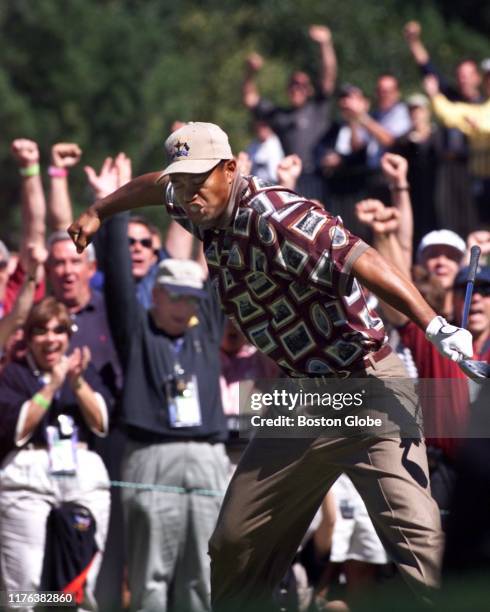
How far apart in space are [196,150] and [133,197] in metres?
0.82

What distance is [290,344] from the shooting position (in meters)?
6.67

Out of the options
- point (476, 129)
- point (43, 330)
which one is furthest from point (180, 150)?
point (476, 129)

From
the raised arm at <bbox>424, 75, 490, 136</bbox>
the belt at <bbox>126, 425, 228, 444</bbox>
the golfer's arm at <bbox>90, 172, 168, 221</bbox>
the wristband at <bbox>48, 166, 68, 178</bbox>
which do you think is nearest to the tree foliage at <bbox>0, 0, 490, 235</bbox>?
the raised arm at <bbox>424, 75, 490, 136</bbox>

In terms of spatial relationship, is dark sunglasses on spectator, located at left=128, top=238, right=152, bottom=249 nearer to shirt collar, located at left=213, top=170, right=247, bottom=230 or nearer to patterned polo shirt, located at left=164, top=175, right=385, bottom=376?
patterned polo shirt, located at left=164, top=175, right=385, bottom=376

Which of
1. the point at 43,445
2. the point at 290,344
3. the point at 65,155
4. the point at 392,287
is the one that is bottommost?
the point at 43,445

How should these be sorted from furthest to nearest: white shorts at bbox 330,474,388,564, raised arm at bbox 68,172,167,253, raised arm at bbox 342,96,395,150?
raised arm at bbox 342,96,395,150, white shorts at bbox 330,474,388,564, raised arm at bbox 68,172,167,253

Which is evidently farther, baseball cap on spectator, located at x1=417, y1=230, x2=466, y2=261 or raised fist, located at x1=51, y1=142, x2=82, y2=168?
raised fist, located at x1=51, y1=142, x2=82, y2=168

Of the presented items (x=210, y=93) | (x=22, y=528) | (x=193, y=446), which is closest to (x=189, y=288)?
(x=193, y=446)

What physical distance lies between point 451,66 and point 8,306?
22.7 m

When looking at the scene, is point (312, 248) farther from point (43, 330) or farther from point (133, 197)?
point (43, 330)

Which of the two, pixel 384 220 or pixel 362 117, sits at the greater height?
pixel 362 117

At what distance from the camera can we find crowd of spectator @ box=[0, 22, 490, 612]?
8641 mm

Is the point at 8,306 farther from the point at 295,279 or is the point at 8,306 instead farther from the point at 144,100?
the point at 144,100

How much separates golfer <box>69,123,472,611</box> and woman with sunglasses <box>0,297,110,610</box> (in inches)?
79.9
